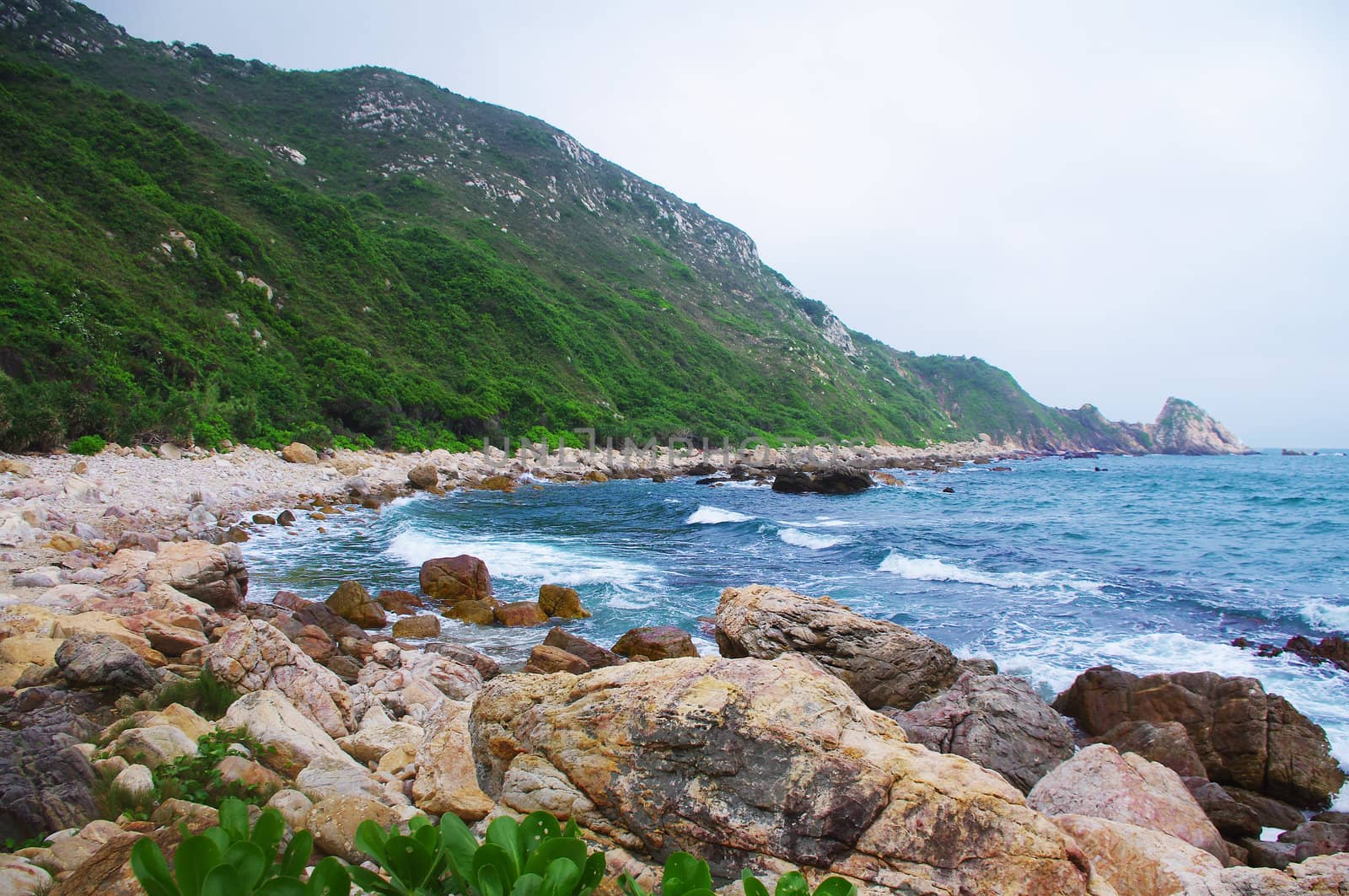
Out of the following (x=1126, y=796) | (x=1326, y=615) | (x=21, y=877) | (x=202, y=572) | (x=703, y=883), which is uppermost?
(x=703, y=883)

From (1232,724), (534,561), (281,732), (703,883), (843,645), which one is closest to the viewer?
(703,883)

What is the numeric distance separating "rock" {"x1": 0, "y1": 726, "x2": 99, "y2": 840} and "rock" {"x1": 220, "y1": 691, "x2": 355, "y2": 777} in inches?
34.8

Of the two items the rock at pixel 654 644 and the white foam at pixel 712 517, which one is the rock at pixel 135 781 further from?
the white foam at pixel 712 517

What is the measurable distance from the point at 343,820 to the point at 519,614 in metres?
8.71

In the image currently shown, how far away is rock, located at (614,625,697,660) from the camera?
957cm

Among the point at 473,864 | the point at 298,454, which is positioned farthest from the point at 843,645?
the point at 298,454

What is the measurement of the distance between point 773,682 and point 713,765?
0.54 metres

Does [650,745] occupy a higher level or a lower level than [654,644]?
higher

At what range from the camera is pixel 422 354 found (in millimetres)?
47281

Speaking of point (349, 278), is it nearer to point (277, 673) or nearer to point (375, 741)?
point (277, 673)

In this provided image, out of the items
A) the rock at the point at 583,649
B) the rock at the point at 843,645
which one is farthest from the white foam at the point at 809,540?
the rock at the point at 843,645

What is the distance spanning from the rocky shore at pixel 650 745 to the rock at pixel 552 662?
34mm

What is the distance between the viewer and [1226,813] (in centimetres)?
Result: 601

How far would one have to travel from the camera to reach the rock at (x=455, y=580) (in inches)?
506
